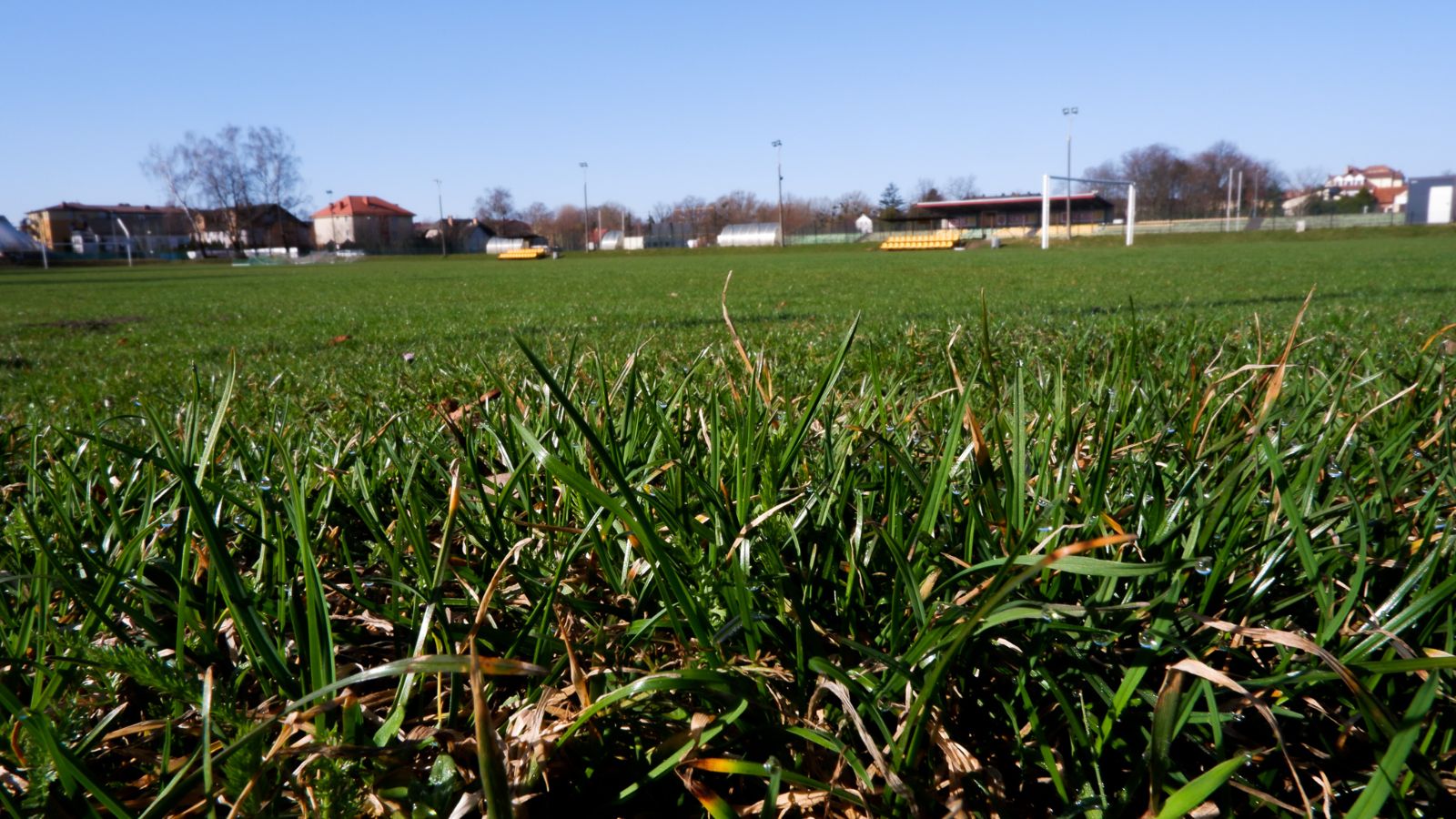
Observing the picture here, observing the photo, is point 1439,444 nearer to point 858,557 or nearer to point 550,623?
point 858,557

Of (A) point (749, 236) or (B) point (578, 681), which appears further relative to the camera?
(A) point (749, 236)

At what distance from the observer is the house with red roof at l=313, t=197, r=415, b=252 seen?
11050 centimetres

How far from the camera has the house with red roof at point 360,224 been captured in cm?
11050

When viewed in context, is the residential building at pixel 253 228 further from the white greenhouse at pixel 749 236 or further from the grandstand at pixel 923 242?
the grandstand at pixel 923 242

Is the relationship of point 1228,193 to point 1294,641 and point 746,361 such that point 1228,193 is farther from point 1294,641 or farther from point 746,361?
point 1294,641

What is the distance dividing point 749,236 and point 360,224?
51387 millimetres

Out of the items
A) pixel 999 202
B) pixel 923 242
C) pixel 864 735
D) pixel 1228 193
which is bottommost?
pixel 864 735

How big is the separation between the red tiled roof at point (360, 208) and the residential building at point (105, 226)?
630 inches

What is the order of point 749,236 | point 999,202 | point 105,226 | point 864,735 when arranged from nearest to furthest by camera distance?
point 864,735, point 749,236, point 999,202, point 105,226

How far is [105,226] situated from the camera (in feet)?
361

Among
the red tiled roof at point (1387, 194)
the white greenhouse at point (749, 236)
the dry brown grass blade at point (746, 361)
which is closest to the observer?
the dry brown grass blade at point (746, 361)

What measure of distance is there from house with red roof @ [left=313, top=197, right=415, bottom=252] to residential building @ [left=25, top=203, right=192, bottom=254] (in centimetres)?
1487

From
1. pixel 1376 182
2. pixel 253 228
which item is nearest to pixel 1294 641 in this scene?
pixel 253 228

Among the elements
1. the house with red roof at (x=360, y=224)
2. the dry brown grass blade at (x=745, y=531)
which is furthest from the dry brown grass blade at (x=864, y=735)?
the house with red roof at (x=360, y=224)
